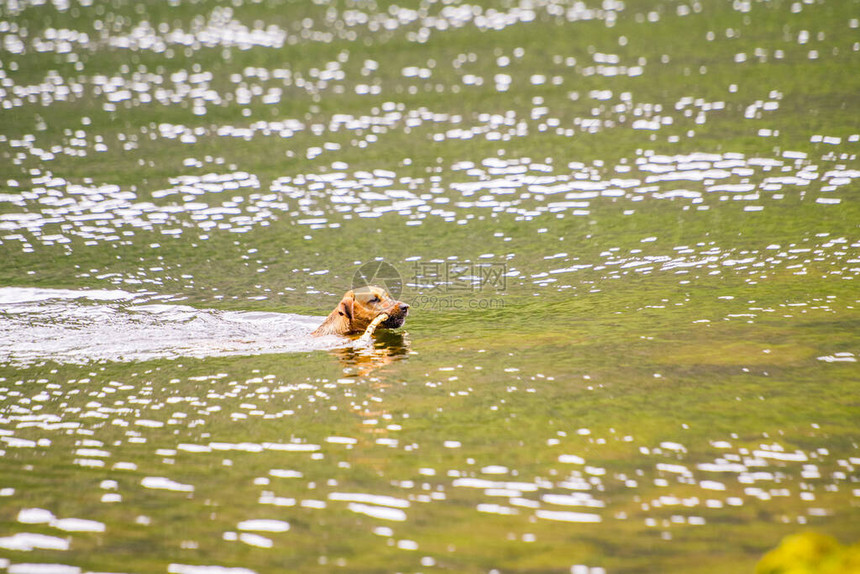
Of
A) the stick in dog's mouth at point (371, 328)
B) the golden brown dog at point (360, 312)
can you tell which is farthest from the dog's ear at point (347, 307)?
the stick in dog's mouth at point (371, 328)

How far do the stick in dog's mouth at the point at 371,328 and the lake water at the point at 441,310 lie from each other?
18 centimetres

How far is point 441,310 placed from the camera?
12.7 metres

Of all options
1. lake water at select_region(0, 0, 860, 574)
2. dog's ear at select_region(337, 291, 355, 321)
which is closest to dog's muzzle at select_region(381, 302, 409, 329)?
lake water at select_region(0, 0, 860, 574)

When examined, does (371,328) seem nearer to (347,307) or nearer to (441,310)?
(347,307)

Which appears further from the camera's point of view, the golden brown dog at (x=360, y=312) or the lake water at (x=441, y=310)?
the golden brown dog at (x=360, y=312)

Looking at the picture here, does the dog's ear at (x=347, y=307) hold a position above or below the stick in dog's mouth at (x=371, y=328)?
above

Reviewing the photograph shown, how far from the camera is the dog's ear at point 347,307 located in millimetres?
11336

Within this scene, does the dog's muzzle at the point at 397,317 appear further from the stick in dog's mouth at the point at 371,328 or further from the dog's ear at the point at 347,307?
the dog's ear at the point at 347,307

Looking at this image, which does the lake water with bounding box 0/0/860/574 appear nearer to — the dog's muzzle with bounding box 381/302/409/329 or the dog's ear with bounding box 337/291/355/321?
the dog's muzzle with bounding box 381/302/409/329

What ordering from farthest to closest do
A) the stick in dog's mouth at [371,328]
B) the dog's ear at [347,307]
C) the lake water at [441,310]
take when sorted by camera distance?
the dog's ear at [347,307] < the stick in dog's mouth at [371,328] < the lake water at [441,310]

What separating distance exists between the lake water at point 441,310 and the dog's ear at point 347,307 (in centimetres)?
34

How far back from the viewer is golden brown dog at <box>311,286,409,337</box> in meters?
11.4

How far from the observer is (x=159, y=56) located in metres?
32.1

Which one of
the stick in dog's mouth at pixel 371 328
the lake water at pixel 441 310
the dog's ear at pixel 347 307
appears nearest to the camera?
the lake water at pixel 441 310
